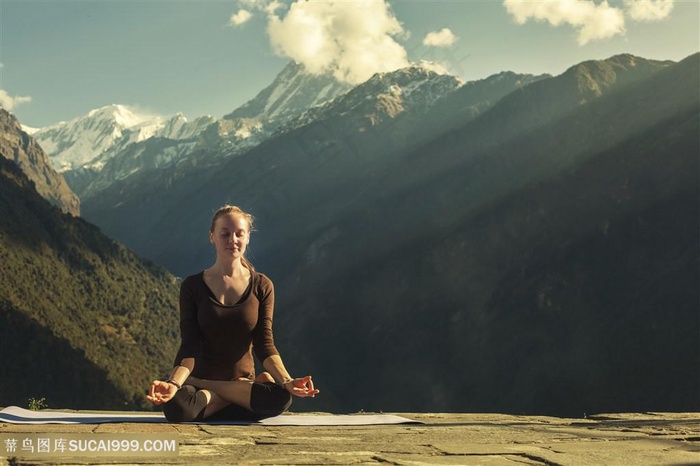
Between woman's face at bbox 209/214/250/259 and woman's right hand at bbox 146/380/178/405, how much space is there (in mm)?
2441

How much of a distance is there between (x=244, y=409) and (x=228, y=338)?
137 centimetres

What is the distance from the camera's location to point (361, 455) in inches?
347

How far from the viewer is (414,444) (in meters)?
10.4

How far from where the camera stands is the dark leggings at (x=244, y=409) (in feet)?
40.3

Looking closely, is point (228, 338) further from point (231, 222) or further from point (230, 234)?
point (231, 222)

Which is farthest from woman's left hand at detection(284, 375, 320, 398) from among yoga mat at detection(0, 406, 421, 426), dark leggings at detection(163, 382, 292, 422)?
yoga mat at detection(0, 406, 421, 426)

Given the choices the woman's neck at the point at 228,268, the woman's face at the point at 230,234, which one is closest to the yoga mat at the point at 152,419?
the woman's neck at the point at 228,268

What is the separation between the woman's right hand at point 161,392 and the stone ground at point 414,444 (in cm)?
45

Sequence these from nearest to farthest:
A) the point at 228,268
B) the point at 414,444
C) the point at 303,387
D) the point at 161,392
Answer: the point at 414,444, the point at 161,392, the point at 303,387, the point at 228,268

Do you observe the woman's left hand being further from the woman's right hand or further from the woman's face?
the woman's face

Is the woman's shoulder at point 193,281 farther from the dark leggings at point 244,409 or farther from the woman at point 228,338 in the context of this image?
the dark leggings at point 244,409

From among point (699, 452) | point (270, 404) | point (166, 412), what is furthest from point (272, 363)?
point (699, 452)

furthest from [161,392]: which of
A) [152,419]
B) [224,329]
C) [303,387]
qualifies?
[303,387]

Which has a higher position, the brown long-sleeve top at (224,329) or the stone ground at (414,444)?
the brown long-sleeve top at (224,329)
